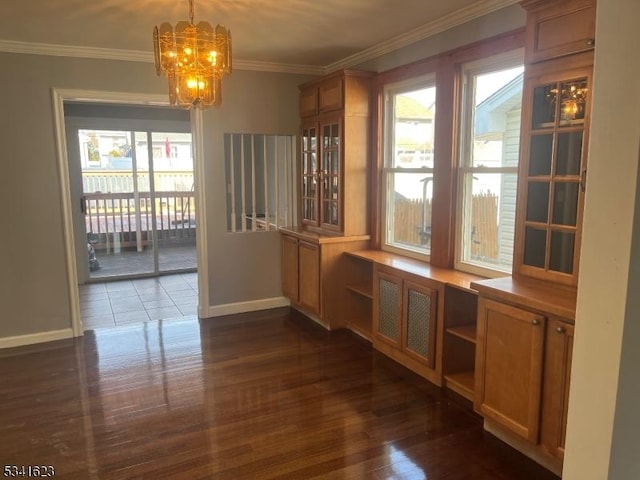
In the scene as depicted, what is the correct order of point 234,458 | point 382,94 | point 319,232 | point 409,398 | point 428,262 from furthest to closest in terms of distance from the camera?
point 319,232, point 382,94, point 428,262, point 409,398, point 234,458

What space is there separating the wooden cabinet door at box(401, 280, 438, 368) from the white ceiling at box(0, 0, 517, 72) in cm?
189

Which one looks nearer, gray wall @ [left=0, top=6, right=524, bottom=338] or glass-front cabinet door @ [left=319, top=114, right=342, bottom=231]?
gray wall @ [left=0, top=6, right=524, bottom=338]

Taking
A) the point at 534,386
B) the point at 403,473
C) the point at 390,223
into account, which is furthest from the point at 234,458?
the point at 390,223

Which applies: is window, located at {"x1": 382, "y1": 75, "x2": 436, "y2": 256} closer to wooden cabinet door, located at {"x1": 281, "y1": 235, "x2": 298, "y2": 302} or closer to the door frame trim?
wooden cabinet door, located at {"x1": 281, "y1": 235, "x2": 298, "y2": 302}

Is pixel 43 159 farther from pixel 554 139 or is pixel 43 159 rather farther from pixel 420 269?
pixel 554 139

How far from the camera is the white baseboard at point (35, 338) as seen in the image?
13.5 feet

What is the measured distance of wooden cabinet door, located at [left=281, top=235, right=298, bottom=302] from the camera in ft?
15.9

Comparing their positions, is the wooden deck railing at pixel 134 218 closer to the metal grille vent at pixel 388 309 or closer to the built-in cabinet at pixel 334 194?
the built-in cabinet at pixel 334 194

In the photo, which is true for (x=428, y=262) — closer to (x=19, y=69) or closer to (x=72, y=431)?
(x=72, y=431)

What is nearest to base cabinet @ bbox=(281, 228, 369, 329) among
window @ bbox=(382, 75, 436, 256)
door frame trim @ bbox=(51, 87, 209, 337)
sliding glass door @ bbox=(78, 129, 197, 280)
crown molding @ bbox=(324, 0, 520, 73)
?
window @ bbox=(382, 75, 436, 256)

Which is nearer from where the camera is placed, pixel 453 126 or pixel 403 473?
pixel 403 473

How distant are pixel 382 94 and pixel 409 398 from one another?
8.39 ft

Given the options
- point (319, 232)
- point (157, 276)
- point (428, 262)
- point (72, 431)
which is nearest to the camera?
point (72, 431)

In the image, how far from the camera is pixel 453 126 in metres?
3.41
